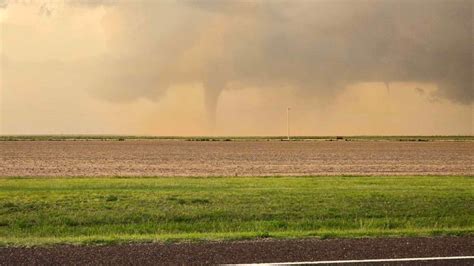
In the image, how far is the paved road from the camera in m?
8.57

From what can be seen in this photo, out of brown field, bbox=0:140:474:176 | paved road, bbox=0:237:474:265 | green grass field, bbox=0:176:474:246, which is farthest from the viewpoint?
brown field, bbox=0:140:474:176

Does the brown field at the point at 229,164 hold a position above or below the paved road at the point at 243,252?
below

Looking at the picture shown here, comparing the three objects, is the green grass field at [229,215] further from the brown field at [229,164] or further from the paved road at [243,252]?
the brown field at [229,164]

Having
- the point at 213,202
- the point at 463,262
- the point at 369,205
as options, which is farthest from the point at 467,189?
the point at 463,262

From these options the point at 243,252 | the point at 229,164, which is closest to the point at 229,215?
the point at 243,252

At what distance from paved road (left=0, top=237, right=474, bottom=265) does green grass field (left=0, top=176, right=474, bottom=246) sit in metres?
0.72

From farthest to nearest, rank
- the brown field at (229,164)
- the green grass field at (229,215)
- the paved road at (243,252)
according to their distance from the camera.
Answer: the brown field at (229,164), the green grass field at (229,215), the paved road at (243,252)

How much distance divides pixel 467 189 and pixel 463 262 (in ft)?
48.5

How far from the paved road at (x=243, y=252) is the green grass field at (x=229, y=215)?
720 millimetres

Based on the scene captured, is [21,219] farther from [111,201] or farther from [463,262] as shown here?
[463,262]

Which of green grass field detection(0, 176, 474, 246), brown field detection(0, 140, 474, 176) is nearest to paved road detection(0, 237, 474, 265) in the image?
green grass field detection(0, 176, 474, 246)

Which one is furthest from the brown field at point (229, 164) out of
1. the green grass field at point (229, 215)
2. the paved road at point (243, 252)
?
the paved road at point (243, 252)

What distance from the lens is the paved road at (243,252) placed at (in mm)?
8570

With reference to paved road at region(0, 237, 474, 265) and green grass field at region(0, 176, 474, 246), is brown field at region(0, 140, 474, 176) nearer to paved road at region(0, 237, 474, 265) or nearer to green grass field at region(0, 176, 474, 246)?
green grass field at region(0, 176, 474, 246)
